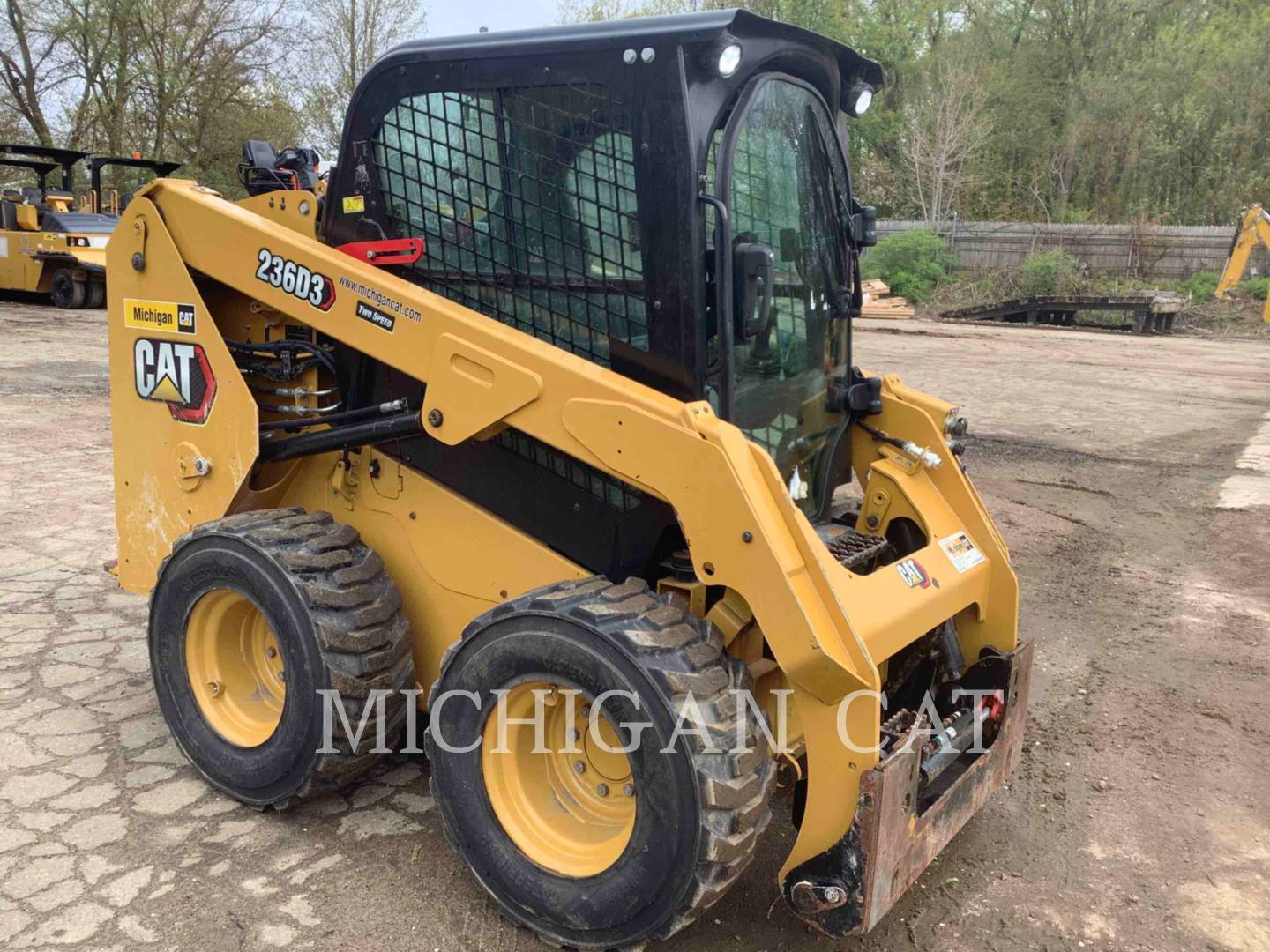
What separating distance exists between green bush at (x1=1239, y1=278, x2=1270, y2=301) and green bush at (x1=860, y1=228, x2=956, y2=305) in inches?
260

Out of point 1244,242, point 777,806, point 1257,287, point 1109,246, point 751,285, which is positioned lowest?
point 777,806

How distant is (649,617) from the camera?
2.56 meters

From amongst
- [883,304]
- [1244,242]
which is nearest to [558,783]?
[883,304]

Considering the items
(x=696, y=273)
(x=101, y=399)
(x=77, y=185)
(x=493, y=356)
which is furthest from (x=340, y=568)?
(x=77, y=185)

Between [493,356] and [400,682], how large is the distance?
1065mm

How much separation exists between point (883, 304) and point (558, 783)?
22.9m

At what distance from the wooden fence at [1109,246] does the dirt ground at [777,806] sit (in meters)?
21.1

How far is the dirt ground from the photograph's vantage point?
280cm

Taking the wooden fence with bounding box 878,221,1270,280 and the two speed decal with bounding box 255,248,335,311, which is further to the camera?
the wooden fence with bounding box 878,221,1270,280

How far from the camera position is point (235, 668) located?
138 inches

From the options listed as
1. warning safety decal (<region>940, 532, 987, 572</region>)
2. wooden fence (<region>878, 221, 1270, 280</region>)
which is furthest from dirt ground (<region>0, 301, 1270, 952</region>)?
wooden fence (<region>878, 221, 1270, 280</region>)

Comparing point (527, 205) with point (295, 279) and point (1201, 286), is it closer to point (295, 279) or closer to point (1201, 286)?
point (295, 279)

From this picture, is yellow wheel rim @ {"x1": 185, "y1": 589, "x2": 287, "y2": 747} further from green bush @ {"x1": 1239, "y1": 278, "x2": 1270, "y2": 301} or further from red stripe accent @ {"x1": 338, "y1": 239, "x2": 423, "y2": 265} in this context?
green bush @ {"x1": 1239, "y1": 278, "x2": 1270, "y2": 301}

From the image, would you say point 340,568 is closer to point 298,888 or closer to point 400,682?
point 400,682
